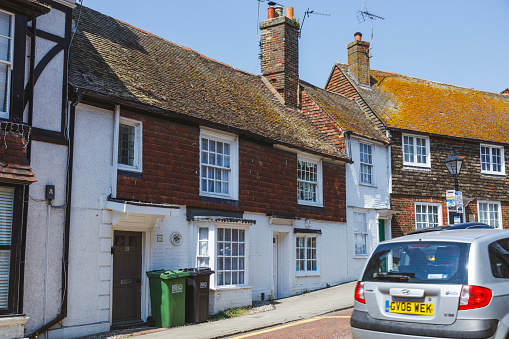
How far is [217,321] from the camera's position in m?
12.1

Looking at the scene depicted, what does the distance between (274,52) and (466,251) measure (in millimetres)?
15485

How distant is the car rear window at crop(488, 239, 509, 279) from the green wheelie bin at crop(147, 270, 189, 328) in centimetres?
690

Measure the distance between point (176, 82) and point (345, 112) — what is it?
Answer: 896 cm

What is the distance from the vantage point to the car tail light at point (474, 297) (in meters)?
5.63

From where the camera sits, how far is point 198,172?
13.6 meters

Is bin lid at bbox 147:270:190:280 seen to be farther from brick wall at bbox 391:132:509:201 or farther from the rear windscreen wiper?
brick wall at bbox 391:132:509:201

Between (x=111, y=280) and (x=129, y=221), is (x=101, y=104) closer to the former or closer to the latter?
(x=129, y=221)

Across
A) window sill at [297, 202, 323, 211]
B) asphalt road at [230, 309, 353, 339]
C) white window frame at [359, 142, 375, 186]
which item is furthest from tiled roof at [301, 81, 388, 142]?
asphalt road at [230, 309, 353, 339]

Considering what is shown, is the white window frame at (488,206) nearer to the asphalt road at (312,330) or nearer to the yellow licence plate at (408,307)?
the asphalt road at (312,330)

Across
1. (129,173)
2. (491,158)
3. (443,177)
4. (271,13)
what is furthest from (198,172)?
(491,158)

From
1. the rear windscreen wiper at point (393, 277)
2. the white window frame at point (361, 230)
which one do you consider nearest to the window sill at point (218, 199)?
the white window frame at point (361, 230)

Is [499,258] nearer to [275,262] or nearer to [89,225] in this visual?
[89,225]

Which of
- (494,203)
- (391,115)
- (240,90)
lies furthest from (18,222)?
(494,203)

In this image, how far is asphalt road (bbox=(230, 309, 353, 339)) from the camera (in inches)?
373
